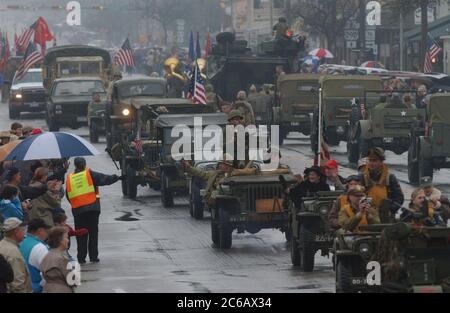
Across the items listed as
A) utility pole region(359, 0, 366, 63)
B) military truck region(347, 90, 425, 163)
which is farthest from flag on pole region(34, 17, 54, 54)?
military truck region(347, 90, 425, 163)

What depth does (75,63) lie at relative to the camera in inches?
2191

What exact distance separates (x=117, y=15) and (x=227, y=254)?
13333 cm

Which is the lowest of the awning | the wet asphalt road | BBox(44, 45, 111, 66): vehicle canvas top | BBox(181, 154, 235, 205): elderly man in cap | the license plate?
the wet asphalt road

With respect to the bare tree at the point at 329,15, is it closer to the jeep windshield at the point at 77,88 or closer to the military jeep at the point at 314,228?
the jeep windshield at the point at 77,88

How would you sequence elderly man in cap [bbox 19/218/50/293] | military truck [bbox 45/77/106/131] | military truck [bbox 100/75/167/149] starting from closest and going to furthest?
elderly man in cap [bbox 19/218/50/293], military truck [bbox 100/75/167/149], military truck [bbox 45/77/106/131]

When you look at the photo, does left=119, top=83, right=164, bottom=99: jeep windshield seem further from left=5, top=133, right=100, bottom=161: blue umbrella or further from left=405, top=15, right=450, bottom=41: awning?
left=405, top=15, right=450, bottom=41: awning

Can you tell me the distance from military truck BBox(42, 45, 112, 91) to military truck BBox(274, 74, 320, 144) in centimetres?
1102

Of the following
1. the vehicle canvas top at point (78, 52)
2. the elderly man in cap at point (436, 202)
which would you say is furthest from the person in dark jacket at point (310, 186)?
the vehicle canvas top at point (78, 52)

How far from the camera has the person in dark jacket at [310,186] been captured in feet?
69.8

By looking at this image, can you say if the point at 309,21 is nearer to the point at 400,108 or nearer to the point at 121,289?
the point at 400,108

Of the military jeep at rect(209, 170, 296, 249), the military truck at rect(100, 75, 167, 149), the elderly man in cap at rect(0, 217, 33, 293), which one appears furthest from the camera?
the military truck at rect(100, 75, 167, 149)

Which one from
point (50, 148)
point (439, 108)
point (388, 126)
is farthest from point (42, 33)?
point (50, 148)

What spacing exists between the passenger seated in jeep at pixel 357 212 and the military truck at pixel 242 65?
3066 centimetres

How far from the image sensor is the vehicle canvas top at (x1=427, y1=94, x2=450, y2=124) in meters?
33.4
